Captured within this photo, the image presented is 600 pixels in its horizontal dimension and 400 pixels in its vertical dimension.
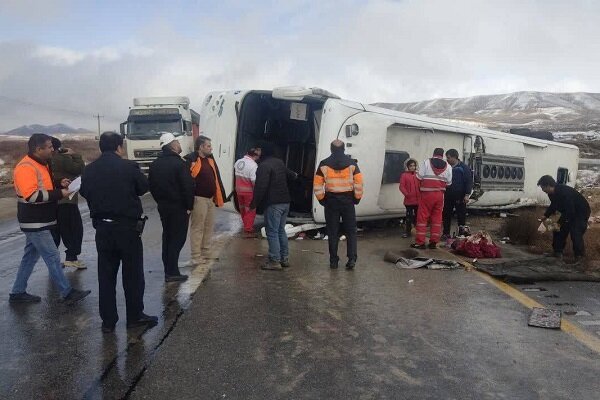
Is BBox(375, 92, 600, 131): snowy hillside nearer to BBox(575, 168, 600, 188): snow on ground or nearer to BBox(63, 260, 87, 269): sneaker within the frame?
BBox(575, 168, 600, 188): snow on ground

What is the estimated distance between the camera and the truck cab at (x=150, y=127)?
59.3 ft

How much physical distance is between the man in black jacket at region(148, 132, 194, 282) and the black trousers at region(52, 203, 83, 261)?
4.87ft

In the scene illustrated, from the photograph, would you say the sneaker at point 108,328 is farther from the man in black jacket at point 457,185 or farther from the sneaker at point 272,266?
the man in black jacket at point 457,185

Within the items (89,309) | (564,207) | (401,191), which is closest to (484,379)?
(89,309)

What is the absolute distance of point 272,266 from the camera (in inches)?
262

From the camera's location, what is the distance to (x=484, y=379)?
139 inches

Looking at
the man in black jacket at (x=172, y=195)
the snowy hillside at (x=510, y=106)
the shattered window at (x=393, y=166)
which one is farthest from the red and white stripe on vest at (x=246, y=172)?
the snowy hillside at (x=510, y=106)

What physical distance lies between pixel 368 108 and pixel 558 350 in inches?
221

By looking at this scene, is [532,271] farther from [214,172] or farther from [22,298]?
[22,298]

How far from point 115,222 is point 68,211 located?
2822 mm

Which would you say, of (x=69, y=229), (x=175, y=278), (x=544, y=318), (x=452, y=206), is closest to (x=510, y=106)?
(x=452, y=206)

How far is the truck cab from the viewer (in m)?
18.1

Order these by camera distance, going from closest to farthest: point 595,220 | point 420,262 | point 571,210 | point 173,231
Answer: point 173,231
point 420,262
point 571,210
point 595,220

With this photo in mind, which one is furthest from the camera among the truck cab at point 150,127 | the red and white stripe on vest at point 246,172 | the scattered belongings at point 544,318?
the truck cab at point 150,127
